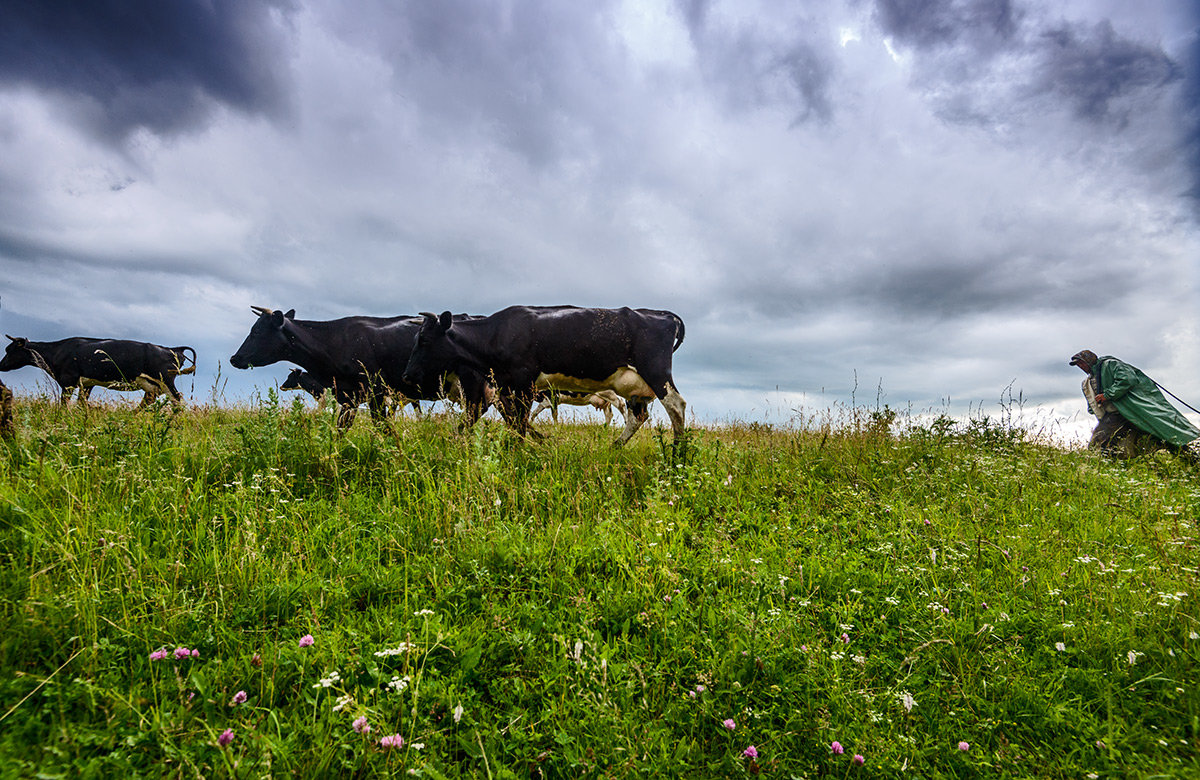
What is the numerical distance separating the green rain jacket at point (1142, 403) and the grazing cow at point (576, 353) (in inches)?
382

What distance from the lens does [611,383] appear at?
35.7 feet

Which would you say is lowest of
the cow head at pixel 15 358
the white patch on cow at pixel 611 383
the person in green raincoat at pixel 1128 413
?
the cow head at pixel 15 358

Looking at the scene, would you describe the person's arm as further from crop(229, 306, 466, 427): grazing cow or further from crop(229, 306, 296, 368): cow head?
crop(229, 306, 296, 368): cow head

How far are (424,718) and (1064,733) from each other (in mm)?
2950

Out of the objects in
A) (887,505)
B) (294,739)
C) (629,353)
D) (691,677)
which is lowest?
(294,739)

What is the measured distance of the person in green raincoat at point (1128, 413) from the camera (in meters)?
11.5

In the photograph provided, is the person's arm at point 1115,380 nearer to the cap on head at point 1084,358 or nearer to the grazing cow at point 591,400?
the cap on head at point 1084,358

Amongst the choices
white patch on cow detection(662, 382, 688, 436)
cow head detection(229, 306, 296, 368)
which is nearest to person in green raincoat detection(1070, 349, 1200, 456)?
white patch on cow detection(662, 382, 688, 436)

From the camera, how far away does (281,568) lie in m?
3.52

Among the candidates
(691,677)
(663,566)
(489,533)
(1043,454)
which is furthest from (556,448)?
(1043,454)

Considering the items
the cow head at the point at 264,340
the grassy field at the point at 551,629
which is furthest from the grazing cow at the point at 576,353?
the grassy field at the point at 551,629

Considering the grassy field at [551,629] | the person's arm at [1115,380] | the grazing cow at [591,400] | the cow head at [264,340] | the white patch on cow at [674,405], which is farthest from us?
the grazing cow at [591,400]

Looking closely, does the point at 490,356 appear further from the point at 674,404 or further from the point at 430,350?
the point at 674,404

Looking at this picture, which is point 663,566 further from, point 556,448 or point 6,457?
point 6,457
